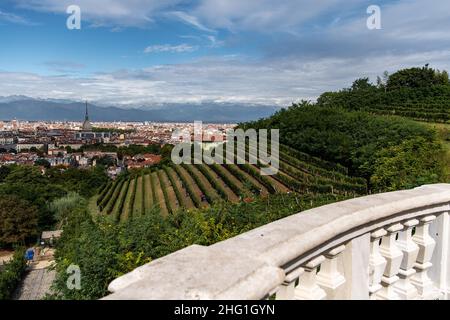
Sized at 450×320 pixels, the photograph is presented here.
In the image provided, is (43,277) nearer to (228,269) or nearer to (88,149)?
(228,269)

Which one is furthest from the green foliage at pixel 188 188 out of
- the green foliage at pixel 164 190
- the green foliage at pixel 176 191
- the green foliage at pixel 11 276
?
the green foliage at pixel 11 276

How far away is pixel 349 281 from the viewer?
1829 mm

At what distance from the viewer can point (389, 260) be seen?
6.98 feet

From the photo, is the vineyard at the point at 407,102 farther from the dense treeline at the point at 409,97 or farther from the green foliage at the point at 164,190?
the green foliage at the point at 164,190

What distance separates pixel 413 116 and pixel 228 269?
4377 centimetres

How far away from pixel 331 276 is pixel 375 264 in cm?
44

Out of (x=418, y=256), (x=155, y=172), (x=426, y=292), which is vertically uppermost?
(x=418, y=256)

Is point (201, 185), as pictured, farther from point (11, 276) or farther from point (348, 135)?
point (348, 135)

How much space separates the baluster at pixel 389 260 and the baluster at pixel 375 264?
7cm

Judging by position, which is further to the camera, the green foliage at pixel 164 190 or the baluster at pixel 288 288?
the green foliage at pixel 164 190

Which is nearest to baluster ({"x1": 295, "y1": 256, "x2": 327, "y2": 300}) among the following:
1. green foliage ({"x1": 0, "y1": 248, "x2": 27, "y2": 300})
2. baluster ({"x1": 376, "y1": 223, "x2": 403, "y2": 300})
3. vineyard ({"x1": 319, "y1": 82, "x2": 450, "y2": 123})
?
baluster ({"x1": 376, "y1": 223, "x2": 403, "y2": 300})

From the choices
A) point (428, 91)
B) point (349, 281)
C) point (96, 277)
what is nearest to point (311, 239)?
point (349, 281)

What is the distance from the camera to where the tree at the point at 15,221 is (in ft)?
115

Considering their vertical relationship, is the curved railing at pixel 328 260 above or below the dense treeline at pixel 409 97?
below
